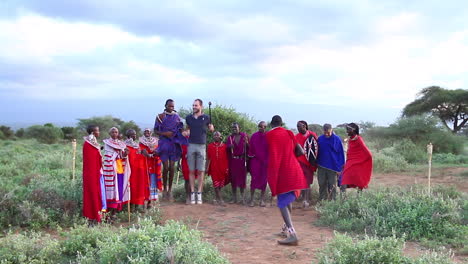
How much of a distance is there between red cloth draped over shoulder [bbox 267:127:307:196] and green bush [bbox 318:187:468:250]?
1.37 m

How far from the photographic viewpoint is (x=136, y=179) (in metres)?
7.65

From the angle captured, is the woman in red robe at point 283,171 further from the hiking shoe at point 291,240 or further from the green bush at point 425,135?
the green bush at point 425,135

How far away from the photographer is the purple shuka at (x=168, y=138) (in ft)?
28.0

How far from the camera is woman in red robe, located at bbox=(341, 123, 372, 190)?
8.25 meters

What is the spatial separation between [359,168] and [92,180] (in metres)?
4.87

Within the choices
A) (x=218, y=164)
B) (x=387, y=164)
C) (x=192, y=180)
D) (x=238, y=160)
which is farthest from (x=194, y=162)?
(x=387, y=164)

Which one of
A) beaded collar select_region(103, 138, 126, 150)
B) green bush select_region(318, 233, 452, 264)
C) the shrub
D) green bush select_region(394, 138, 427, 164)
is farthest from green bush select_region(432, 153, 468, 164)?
the shrub

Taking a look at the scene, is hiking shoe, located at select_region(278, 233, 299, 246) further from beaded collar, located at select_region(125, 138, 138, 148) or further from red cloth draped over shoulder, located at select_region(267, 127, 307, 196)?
beaded collar, located at select_region(125, 138, 138, 148)

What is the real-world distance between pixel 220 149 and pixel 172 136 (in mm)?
1080

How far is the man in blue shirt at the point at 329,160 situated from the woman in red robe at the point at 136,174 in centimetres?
351

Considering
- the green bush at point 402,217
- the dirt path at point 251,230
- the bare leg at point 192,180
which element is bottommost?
the dirt path at point 251,230

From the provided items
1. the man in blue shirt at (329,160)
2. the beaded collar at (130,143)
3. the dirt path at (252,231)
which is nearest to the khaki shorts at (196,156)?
the dirt path at (252,231)

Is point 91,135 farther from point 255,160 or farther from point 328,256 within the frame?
point 328,256

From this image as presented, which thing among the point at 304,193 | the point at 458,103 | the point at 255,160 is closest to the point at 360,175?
the point at 304,193
